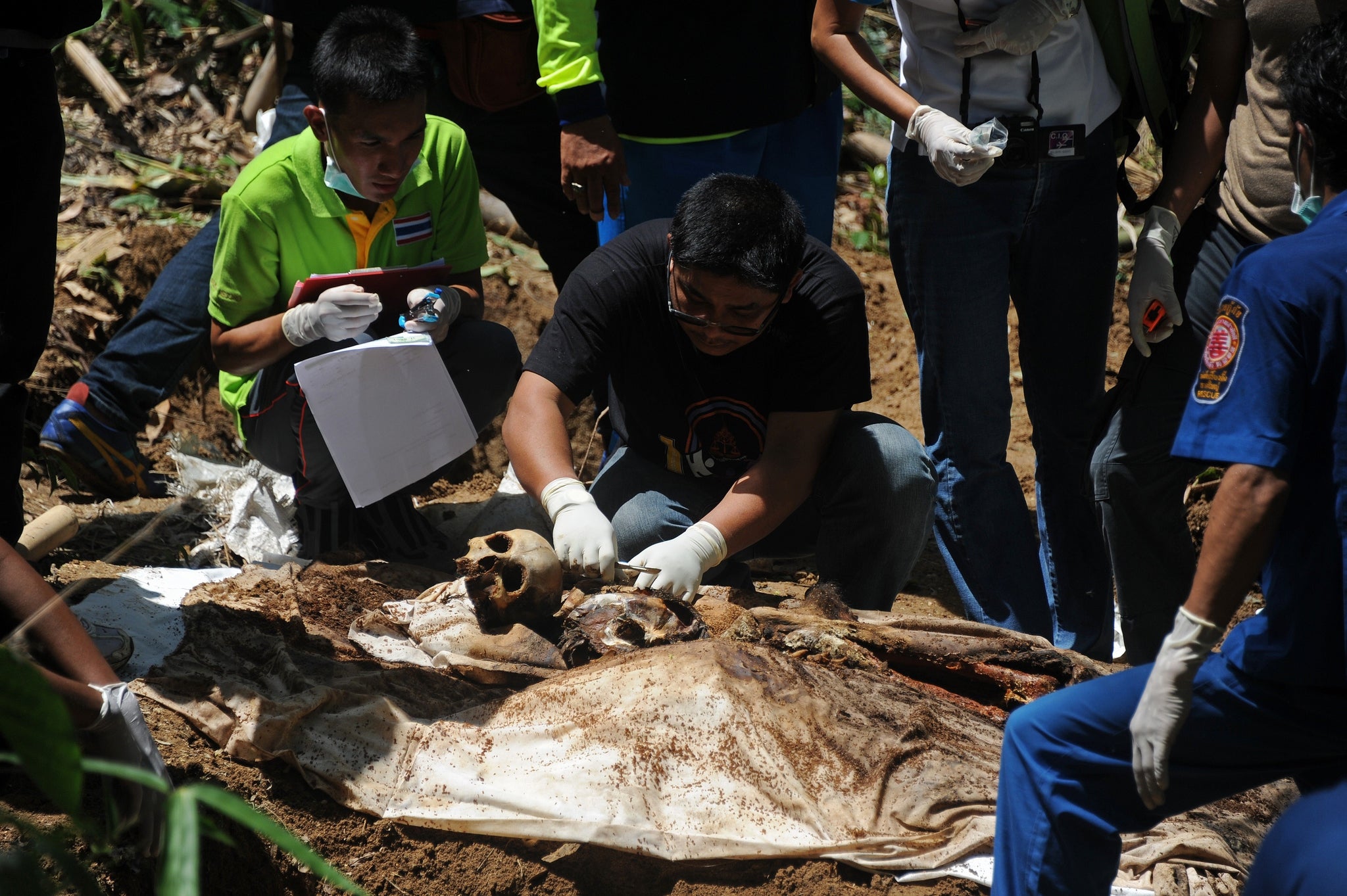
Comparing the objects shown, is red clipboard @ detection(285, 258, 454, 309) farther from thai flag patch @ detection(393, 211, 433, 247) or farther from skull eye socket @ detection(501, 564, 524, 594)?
skull eye socket @ detection(501, 564, 524, 594)

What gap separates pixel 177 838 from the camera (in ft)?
2.60

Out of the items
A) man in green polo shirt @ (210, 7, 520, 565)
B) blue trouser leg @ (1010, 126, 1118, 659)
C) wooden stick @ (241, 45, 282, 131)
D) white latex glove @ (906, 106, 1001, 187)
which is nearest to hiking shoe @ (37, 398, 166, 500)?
man in green polo shirt @ (210, 7, 520, 565)

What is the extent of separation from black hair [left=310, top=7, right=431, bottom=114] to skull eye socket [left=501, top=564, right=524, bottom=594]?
52.2 inches

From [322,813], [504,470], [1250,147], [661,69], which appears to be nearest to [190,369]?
[504,470]

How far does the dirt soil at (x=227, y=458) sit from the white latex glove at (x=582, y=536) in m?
0.58

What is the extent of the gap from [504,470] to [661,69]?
5.98 ft

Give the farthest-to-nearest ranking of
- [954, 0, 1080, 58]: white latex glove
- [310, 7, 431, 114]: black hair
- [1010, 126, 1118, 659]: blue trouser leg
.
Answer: [310, 7, 431, 114]: black hair < [1010, 126, 1118, 659]: blue trouser leg < [954, 0, 1080, 58]: white latex glove

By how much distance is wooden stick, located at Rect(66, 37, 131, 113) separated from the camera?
5578 mm

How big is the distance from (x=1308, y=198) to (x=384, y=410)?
7.56 feet

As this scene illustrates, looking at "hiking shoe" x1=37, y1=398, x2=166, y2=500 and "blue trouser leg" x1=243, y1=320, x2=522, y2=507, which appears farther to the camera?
"hiking shoe" x1=37, y1=398, x2=166, y2=500

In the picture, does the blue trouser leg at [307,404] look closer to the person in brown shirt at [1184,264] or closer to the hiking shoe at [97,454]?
the hiking shoe at [97,454]

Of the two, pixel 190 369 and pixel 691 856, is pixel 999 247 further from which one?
pixel 190 369

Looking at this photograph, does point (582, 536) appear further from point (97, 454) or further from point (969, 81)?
point (97, 454)

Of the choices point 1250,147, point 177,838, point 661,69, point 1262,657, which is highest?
point 661,69
